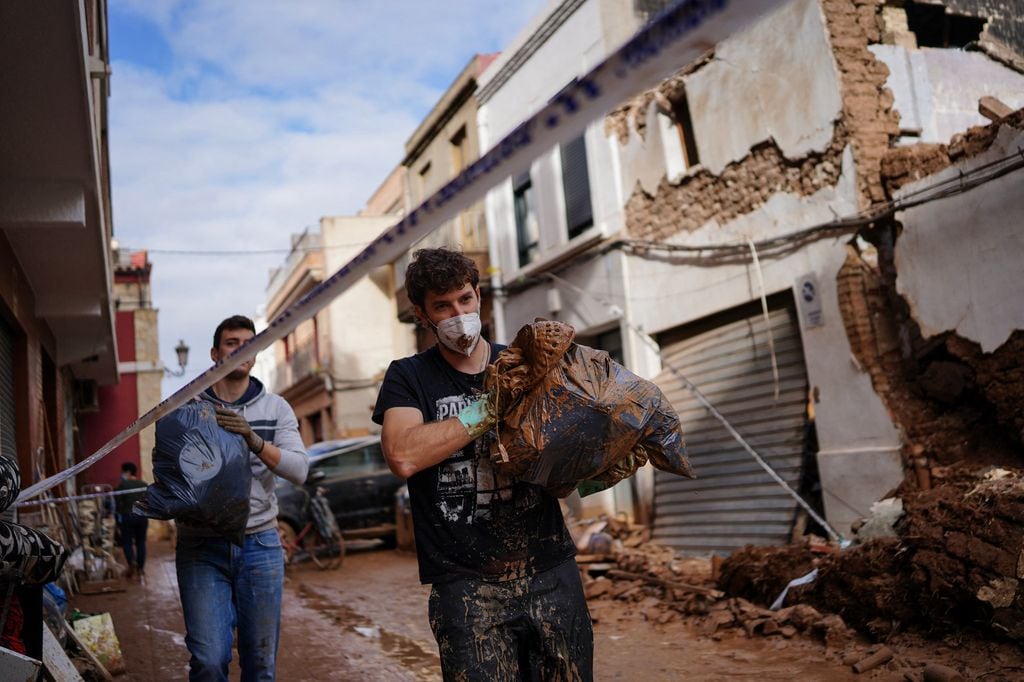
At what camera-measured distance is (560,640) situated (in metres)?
2.33

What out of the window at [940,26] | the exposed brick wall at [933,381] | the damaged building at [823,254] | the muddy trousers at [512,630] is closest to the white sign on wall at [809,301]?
the damaged building at [823,254]

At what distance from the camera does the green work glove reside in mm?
2221

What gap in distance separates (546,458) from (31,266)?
304 inches

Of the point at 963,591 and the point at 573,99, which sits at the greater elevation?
the point at 573,99

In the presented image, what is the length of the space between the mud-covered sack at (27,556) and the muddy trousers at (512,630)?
1281 millimetres

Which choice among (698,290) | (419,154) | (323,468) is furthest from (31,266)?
(419,154)

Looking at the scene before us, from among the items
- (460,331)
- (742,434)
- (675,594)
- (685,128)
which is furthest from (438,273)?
(685,128)

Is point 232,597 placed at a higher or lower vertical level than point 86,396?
lower

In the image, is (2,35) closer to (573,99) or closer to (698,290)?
(573,99)

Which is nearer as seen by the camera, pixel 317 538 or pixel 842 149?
pixel 842 149

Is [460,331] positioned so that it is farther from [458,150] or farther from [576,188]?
[458,150]

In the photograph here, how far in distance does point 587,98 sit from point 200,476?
2.49m

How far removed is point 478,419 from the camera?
7.32ft

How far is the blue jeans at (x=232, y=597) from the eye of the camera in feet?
10.8
